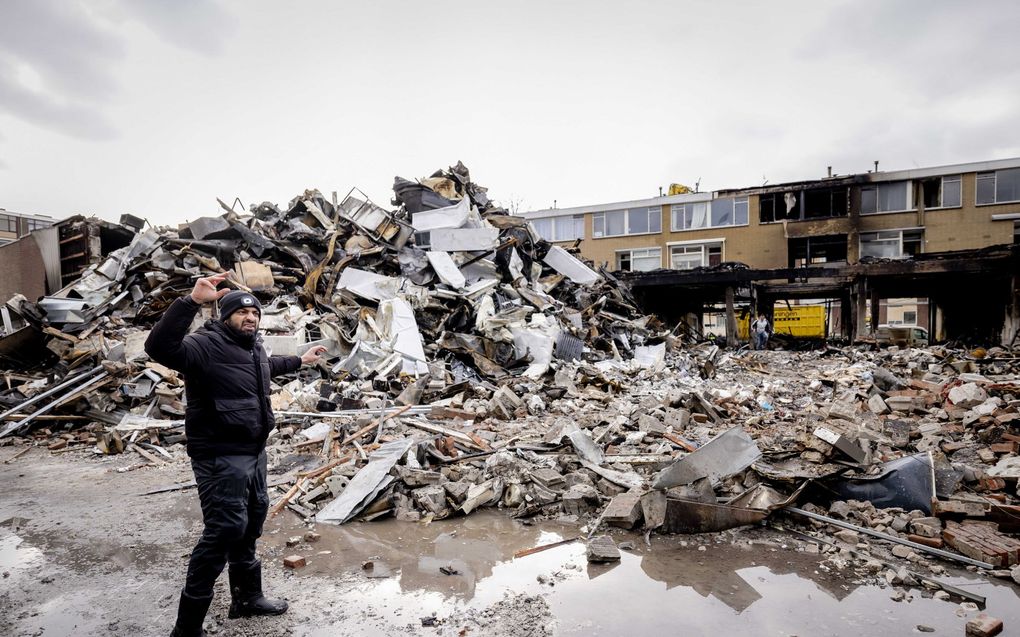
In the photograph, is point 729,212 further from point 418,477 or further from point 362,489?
point 362,489

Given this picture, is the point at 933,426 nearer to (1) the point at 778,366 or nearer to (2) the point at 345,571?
(2) the point at 345,571

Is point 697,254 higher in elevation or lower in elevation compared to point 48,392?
higher

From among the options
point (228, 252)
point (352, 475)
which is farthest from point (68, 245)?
point (352, 475)

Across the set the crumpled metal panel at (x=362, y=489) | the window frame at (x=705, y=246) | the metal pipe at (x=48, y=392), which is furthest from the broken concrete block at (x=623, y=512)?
the window frame at (x=705, y=246)

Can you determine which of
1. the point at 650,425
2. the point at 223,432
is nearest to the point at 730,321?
the point at 650,425

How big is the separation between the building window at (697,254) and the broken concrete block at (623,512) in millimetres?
25656

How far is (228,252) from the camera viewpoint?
12.5m

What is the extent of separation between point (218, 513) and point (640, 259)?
1128 inches

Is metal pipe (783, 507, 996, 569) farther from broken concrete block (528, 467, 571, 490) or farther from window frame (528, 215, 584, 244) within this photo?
window frame (528, 215, 584, 244)

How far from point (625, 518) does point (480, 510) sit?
4.14ft

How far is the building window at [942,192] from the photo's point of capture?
24391 mm

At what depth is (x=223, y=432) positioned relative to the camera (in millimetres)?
2658

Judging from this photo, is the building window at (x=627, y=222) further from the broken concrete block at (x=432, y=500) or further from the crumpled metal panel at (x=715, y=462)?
the broken concrete block at (x=432, y=500)

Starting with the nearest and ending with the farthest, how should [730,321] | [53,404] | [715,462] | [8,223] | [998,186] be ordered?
[715,462] → [53,404] → [730,321] → [998,186] → [8,223]
